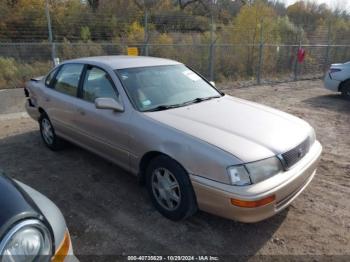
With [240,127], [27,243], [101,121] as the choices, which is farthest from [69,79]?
[27,243]

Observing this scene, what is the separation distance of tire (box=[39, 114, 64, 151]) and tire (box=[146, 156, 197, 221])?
7.57 ft

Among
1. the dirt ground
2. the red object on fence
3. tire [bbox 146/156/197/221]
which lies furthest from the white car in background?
tire [bbox 146/156/197/221]

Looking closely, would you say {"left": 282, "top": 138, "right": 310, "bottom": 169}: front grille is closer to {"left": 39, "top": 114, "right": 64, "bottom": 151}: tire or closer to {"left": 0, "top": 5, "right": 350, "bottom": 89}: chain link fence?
{"left": 39, "top": 114, "right": 64, "bottom": 151}: tire

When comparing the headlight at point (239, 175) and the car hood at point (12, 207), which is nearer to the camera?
the car hood at point (12, 207)

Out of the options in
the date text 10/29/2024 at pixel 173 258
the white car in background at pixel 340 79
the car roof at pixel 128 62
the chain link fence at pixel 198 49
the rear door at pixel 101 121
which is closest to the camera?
the date text 10/29/2024 at pixel 173 258

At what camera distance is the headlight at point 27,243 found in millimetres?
1452

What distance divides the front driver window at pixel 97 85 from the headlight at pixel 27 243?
7.37ft

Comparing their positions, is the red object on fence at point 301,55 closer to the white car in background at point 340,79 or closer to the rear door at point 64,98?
the white car in background at point 340,79

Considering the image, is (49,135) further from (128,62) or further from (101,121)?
(128,62)

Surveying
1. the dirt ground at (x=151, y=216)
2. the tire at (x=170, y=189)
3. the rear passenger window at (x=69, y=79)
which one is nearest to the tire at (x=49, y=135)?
the dirt ground at (x=151, y=216)

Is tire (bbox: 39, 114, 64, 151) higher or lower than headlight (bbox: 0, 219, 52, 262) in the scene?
lower

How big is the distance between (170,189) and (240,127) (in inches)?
36.6

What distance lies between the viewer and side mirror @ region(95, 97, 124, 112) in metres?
3.45

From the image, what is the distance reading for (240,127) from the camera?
3.16 m
